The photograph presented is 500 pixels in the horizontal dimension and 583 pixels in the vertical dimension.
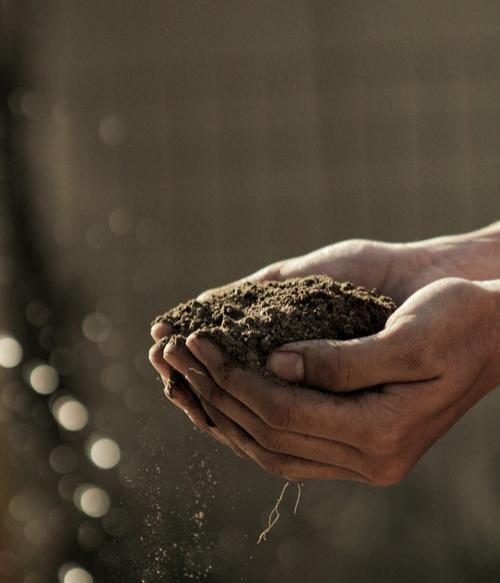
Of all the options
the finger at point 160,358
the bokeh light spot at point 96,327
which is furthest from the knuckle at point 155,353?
the bokeh light spot at point 96,327

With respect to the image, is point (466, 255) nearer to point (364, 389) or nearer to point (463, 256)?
point (463, 256)

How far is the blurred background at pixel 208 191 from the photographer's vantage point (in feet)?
14.8

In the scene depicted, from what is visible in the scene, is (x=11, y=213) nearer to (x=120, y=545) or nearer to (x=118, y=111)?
(x=118, y=111)

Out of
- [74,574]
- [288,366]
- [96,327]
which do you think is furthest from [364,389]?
[96,327]

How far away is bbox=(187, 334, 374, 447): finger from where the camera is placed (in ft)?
6.81

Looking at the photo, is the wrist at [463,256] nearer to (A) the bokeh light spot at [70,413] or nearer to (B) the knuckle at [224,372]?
(B) the knuckle at [224,372]

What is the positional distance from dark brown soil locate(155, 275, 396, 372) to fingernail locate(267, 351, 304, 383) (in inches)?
1.6

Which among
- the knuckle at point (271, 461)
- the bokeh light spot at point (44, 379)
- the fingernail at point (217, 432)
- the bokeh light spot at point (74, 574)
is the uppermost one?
the fingernail at point (217, 432)

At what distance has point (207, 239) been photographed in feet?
16.4

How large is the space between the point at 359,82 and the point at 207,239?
1059 millimetres

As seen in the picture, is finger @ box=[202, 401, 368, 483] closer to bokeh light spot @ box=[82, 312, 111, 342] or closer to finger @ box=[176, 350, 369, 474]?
finger @ box=[176, 350, 369, 474]

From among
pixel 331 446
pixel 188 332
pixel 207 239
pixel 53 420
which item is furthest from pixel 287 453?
pixel 207 239

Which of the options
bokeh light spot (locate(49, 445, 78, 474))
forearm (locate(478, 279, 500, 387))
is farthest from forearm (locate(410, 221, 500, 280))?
bokeh light spot (locate(49, 445, 78, 474))

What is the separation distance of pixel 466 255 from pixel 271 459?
3.68ft
